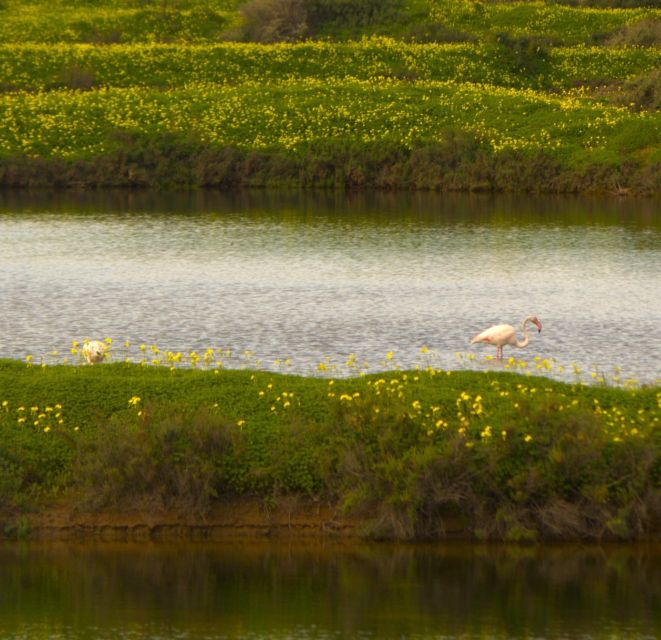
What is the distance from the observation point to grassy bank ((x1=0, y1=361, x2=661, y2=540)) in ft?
58.3

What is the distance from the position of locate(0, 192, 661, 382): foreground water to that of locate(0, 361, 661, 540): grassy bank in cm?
531

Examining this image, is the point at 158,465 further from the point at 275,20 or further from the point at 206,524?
the point at 275,20

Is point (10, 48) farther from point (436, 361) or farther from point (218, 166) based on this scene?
point (436, 361)

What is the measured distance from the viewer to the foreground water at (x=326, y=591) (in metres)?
16.0

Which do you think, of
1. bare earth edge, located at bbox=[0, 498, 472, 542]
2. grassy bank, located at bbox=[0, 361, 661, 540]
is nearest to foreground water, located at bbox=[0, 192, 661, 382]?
grassy bank, located at bbox=[0, 361, 661, 540]

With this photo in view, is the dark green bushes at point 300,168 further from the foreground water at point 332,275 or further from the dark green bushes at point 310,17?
the dark green bushes at point 310,17

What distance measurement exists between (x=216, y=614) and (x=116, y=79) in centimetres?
5460

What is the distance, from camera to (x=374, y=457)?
18.0 meters

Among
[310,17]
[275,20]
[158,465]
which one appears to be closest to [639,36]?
[310,17]

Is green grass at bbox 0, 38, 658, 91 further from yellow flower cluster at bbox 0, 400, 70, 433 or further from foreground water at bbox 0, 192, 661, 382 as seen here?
yellow flower cluster at bbox 0, 400, 70, 433

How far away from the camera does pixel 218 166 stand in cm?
5741

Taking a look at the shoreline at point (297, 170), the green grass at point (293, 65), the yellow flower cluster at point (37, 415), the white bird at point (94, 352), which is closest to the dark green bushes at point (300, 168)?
the shoreline at point (297, 170)

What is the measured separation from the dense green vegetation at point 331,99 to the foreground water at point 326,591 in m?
37.8

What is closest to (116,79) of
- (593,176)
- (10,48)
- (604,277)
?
(10,48)
